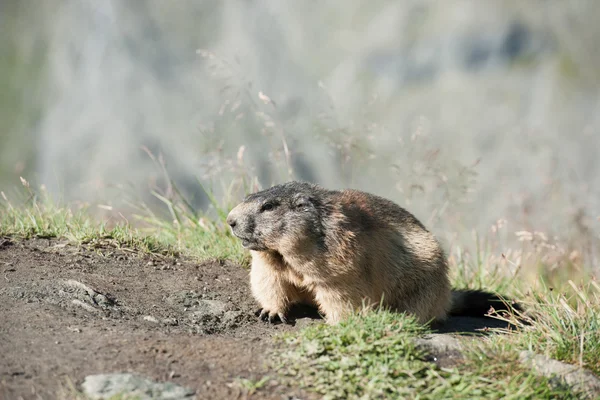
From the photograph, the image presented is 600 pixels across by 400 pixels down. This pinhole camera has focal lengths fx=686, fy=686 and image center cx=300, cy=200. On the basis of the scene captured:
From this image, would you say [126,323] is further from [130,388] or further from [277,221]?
[277,221]

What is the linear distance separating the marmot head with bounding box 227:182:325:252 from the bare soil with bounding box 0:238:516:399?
0.67m

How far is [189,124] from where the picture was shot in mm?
27750

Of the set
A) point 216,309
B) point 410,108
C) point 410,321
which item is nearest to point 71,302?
point 216,309

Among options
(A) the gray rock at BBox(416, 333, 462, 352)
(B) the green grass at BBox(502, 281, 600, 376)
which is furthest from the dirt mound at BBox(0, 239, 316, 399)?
(B) the green grass at BBox(502, 281, 600, 376)

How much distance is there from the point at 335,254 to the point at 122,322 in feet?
5.27

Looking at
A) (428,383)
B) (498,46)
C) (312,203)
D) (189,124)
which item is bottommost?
(189,124)

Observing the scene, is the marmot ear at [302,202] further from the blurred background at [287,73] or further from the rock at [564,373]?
the blurred background at [287,73]

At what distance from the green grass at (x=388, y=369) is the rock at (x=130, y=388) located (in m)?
0.69

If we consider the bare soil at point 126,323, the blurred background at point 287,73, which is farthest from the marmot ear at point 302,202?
the blurred background at point 287,73

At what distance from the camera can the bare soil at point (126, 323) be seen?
13.0ft

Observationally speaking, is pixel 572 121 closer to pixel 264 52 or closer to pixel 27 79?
pixel 264 52

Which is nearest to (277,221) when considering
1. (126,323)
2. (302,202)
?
(302,202)

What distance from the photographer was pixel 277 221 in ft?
16.9

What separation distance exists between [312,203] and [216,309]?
1153 millimetres
